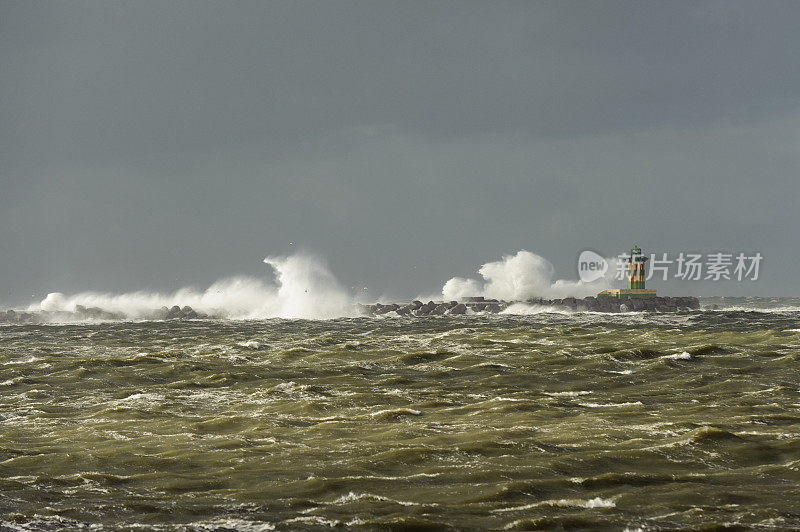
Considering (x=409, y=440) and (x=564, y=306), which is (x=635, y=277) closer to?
(x=564, y=306)

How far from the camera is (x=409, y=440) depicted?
623 inches

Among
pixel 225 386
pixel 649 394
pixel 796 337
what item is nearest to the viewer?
pixel 649 394

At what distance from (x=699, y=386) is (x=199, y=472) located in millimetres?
14993

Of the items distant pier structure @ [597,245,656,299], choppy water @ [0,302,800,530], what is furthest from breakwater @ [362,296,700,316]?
choppy water @ [0,302,800,530]

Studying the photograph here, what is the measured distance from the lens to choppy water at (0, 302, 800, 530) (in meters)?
11.1

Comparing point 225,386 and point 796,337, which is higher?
point 796,337

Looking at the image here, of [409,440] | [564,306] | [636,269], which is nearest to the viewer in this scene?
[409,440]

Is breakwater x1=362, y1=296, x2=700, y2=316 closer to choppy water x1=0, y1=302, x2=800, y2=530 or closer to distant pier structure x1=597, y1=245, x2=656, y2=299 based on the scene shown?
distant pier structure x1=597, y1=245, x2=656, y2=299

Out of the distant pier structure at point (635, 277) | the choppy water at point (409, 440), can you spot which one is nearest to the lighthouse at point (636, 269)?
the distant pier structure at point (635, 277)

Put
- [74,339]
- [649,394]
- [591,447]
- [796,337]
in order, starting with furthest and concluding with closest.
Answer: [74,339] → [796,337] → [649,394] → [591,447]

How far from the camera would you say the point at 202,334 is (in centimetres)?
5131

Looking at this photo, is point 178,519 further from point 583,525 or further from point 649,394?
point 649,394

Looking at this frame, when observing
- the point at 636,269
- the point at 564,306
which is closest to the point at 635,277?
the point at 636,269

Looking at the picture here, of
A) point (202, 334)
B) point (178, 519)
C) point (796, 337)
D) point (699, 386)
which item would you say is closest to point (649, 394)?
point (699, 386)
